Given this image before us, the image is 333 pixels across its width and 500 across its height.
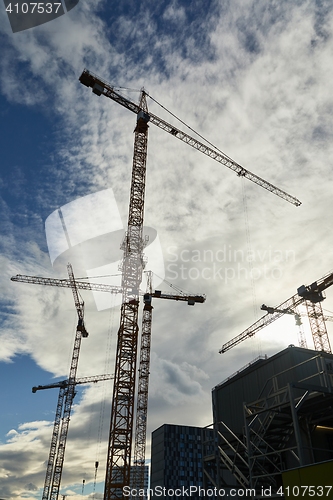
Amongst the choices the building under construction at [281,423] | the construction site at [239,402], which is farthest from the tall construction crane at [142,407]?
the building under construction at [281,423]

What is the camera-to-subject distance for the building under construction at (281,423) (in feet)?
62.5

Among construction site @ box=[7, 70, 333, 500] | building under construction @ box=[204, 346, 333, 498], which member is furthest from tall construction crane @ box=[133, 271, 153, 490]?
building under construction @ box=[204, 346, 333, 498]

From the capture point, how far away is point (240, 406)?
29.8 m

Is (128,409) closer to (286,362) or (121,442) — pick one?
(121,442)

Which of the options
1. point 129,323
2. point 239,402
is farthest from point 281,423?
point 129,323

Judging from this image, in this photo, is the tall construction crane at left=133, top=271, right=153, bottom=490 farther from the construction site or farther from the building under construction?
the building under construction

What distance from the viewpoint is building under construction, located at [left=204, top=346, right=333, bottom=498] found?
1906cm

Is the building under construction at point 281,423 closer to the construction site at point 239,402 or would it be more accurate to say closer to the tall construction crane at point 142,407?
the construction site at point 239,402

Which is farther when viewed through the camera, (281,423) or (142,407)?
(142,407)

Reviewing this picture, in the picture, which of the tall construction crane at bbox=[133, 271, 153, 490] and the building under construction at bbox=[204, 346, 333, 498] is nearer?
the building under construction at bbox=[204, 346, 333, 498]

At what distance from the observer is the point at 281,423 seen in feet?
74.0

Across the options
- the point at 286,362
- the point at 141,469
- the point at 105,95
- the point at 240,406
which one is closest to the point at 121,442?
the point at 240,406

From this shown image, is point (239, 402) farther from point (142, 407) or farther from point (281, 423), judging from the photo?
point (142, 407)

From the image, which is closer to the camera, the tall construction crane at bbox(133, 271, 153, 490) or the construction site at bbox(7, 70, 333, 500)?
the construction site at bbox(7, 70, 333, 500)
